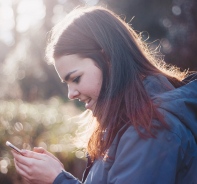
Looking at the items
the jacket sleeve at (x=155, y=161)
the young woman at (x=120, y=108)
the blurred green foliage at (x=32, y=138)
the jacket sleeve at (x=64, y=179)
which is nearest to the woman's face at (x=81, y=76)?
the young woman at (x=120, y=108)

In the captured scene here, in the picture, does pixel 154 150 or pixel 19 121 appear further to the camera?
pixel 19 121

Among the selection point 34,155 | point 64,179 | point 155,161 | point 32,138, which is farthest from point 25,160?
point 32,138

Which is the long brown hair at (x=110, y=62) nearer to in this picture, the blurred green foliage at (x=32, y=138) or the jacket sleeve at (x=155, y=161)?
the jacket sleeve at (x=155, y=161)

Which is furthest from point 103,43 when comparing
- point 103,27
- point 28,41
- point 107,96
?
point 28,41

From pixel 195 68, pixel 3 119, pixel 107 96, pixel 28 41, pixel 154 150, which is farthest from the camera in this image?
pixel 28 41

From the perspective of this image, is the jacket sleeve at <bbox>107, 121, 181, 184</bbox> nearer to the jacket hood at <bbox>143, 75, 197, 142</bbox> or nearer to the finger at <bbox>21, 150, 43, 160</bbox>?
the jacket hood at <bbox>143, 75, 197, 142</bbox>

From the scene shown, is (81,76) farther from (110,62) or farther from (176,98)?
(176,98)

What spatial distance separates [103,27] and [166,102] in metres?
0.62

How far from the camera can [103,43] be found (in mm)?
2156

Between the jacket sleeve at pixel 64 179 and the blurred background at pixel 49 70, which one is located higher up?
the jacket sleeve at pixel 64 179

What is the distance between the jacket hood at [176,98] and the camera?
70.9 inches

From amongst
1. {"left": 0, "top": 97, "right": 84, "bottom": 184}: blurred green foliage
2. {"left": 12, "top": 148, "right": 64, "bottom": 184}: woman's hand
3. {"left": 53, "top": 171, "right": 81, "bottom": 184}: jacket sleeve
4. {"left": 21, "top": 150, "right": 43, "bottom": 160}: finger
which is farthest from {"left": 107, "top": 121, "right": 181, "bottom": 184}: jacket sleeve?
{"left": 0, "top": 97, "right": 84, "bottom": 184}: blurred green foliage

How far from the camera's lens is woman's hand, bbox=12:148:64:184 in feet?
6.93

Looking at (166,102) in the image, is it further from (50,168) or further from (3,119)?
(3,119)
